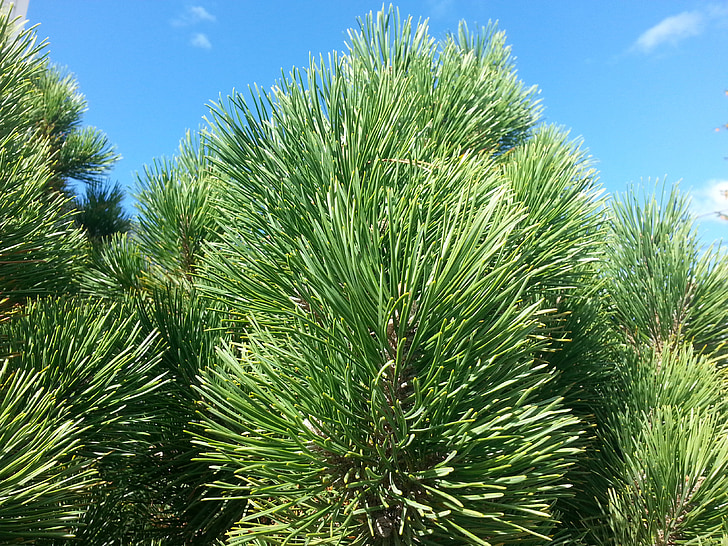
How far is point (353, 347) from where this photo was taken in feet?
0.92

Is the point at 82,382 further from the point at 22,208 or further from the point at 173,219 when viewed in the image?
the point at 173,219

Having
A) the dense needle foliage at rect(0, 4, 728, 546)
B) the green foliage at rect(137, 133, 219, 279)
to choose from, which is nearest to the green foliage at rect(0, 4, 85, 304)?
the dense needle foliage at rect(0, 4, 728, 546)

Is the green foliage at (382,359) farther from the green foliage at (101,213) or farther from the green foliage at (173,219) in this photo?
the green foliage at (101,213)

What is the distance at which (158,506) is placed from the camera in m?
0.48

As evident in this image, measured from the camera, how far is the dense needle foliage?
281 mm

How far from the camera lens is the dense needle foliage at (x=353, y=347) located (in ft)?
0.92

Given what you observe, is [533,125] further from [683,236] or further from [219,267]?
[219,267]

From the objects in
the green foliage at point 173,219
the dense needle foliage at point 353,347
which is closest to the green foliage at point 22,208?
the dense needle foliage at point 353,347

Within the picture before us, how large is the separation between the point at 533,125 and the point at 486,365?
0.63 meters

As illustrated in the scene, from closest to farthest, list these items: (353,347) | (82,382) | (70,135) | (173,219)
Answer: (353,347), (82,382), (173,219), (70,135)

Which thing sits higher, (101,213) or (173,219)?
(101,213)

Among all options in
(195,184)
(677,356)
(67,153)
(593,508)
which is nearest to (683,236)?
(677,356)

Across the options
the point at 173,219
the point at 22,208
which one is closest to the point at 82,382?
the point at 22,208

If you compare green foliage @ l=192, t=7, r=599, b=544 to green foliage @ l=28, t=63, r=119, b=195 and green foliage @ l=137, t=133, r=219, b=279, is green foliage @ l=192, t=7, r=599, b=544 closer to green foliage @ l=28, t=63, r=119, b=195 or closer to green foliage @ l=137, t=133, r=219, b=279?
green foliage @ l=137, t=133, r=219, b=279
